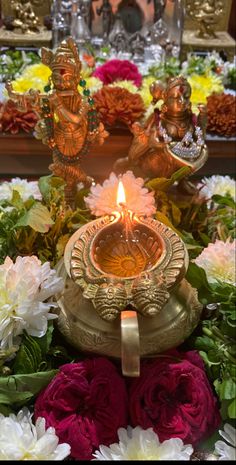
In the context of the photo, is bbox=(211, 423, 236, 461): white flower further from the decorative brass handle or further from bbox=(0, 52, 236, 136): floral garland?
bbox=(0, 52, 236, 136): floral garland

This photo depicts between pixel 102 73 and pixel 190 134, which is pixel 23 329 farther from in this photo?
pixel 102 73

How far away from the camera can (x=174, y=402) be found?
1.59 feet

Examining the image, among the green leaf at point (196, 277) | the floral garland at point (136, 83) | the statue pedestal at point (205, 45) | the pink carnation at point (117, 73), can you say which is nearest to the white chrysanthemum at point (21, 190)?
the green leaf at point (196, 277)

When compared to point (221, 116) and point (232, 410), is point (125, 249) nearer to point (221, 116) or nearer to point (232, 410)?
point (232, 410)

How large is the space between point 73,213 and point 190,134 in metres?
0.21

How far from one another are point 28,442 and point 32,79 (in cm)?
95

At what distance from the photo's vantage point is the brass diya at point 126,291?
0.46 meters

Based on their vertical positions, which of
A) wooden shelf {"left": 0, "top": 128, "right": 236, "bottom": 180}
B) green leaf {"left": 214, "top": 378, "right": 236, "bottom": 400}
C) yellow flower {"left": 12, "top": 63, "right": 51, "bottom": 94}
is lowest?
wooden shelf {"left": 0, "top": 128, "right": 236, "bottom": 180}

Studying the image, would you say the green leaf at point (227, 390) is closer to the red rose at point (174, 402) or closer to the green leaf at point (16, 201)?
the red rose at point (174, 402)

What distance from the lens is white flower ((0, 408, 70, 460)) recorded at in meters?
0.44

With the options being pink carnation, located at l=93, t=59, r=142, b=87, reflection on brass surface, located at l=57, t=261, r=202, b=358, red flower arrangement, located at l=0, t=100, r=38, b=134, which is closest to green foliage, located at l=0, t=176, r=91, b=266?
reflection on brass surface, located at l=57, t=261, r=202, b=358

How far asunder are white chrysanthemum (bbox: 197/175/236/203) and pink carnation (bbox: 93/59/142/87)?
0.56 metres

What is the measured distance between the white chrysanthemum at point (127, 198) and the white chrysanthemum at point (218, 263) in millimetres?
78

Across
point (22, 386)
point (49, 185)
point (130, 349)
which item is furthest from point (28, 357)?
point (49, 185)
